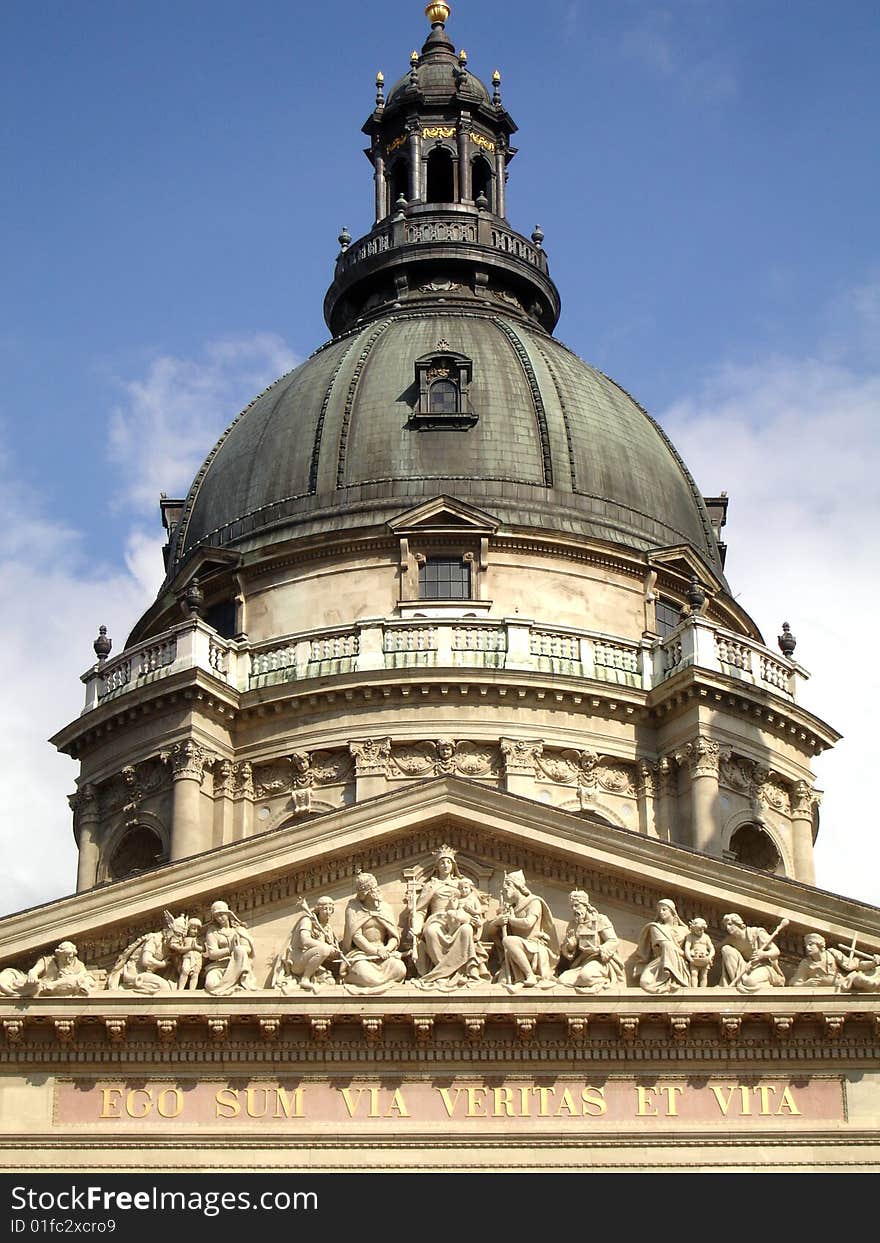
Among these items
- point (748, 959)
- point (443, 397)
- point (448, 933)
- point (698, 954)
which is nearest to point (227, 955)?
point (448, 933)

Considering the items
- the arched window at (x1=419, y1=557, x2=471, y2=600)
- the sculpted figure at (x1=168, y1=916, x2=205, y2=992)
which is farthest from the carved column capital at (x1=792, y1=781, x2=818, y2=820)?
the sculpted figure at (x1=168, y1=916, x2=205, y2=992)

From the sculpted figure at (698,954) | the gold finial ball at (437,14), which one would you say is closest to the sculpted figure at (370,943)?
the sculpted figure at (698,954)

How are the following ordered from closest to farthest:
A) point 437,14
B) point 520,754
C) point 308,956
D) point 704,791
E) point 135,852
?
1. point 308,956
2. point 520,754
3. point 704,791
4. point 135,852
5. point 437,14

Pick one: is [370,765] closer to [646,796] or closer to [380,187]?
[646,796]

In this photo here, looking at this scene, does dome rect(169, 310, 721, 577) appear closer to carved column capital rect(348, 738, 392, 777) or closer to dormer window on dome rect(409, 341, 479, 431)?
dormer window on dome rect(409, 341, 479, 431)

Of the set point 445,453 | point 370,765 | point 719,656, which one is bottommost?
point 370,765

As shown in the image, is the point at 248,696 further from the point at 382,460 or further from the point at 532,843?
the point at 532,843

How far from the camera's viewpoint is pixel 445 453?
174ft

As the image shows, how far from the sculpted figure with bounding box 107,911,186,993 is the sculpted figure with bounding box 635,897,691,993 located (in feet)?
19.4

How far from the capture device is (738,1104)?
31.5m

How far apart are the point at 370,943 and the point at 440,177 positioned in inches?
1363

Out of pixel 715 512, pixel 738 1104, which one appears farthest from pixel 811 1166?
pixel 715 512

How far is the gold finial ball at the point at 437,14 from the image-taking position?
2650 inches

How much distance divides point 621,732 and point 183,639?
8.86m
